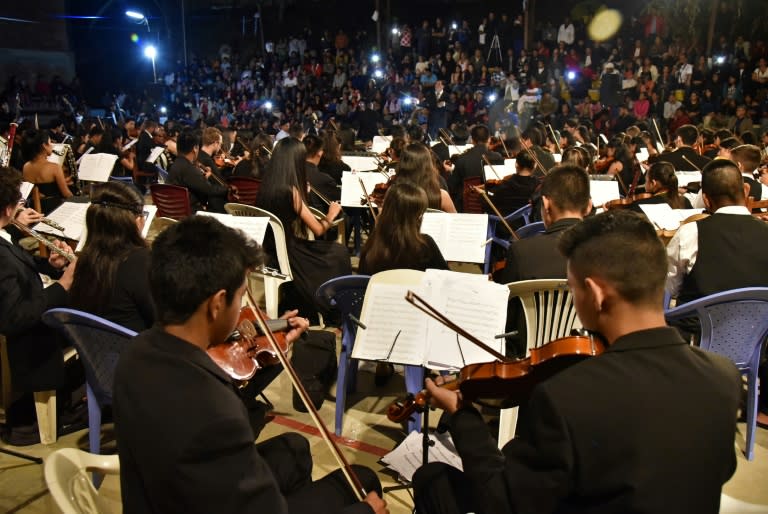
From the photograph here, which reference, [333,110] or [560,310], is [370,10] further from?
[560,310]

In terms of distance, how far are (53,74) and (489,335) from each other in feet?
74.9

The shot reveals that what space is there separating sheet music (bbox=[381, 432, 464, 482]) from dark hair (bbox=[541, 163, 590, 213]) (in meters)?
1.30

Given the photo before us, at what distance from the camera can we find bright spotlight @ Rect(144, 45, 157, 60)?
24.0 meters

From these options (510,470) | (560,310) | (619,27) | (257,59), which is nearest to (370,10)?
(257,59)

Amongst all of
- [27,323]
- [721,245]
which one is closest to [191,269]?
[27,323]

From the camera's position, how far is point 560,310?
2.99 meters

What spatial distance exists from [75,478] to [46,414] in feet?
6.24

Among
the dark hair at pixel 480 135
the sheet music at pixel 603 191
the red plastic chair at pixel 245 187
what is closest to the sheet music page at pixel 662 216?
the sheet music at pixel 603 191

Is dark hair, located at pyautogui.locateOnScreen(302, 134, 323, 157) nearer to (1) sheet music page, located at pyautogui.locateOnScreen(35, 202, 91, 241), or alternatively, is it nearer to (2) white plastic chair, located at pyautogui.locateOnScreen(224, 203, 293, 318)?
(2) white plastic chair, located at pyautogui.locateOnScreen(224, 203, 293, 318)

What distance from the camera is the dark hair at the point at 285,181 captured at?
15.5 ft

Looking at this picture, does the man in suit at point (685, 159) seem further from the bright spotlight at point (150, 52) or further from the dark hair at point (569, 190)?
the bright spotlight at point (150, 52)

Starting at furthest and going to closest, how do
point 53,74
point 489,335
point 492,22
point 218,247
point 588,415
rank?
point 53,74 < point 492,22 < point 489,335 < point 218,247 < point 588,415

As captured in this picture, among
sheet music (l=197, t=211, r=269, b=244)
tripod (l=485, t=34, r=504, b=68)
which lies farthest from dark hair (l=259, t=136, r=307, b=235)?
tripod (l=485, t=34, r=504, b=68)

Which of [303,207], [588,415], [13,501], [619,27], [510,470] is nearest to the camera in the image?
[588,415]
